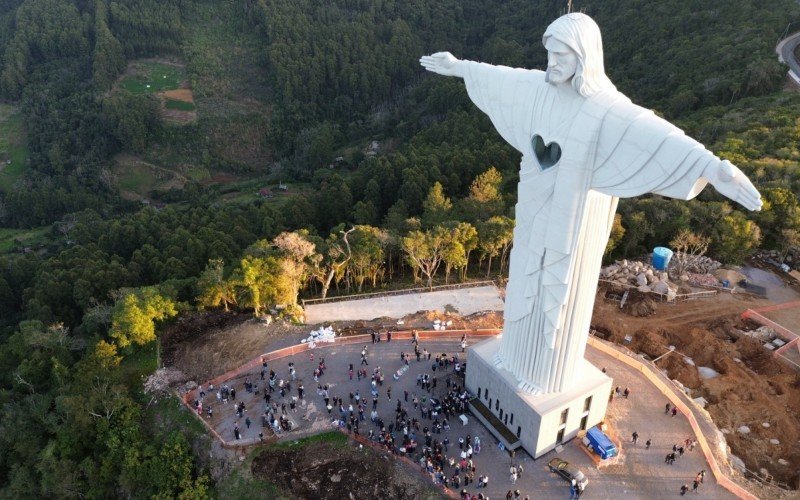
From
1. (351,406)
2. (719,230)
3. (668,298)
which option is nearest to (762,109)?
(719,230)

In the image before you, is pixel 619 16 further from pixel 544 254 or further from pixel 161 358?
pixel 161 358

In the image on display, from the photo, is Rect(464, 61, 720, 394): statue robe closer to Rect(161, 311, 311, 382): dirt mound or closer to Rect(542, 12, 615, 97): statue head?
Rect(542, 12, 615, 97): statue head

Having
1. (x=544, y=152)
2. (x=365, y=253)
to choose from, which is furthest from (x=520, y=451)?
(x=365, y=253)

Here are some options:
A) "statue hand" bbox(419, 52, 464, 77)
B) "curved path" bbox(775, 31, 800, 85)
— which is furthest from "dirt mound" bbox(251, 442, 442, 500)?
"curved path" bbox(775, 31, 800, 85)

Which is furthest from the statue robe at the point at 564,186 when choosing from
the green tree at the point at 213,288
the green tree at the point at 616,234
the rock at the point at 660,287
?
the green tree at the point at 616,234

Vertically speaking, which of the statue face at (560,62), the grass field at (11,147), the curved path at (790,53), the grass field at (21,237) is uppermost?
the statue face at (560,62)

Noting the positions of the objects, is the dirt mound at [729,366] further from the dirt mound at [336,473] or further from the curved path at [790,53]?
the curved path at [790,53]

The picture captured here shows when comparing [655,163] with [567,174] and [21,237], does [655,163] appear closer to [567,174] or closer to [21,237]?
[567,174]
